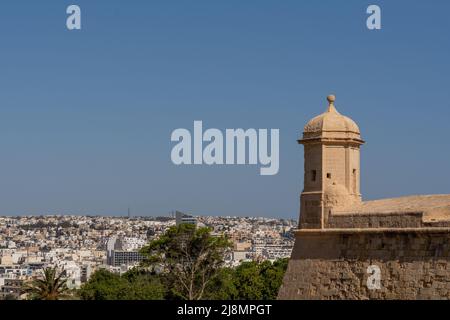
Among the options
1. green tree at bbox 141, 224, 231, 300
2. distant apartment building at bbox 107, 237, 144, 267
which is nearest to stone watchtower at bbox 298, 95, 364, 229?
green tree at bbox 141, 224, 231, 300

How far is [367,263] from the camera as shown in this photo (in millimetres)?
25438

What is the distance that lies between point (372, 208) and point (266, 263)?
70.2 ft

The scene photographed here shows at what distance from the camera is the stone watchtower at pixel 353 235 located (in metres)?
24.1

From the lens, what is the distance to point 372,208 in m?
26.4

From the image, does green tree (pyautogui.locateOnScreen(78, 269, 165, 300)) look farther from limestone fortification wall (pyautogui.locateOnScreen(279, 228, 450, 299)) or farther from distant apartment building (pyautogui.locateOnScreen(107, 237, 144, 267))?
distant apartment building (pyautogui.locateOnScreen(107, 237, 144, 267))

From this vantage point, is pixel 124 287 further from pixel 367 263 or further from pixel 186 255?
pixel 367 263

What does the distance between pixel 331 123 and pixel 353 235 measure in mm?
3428

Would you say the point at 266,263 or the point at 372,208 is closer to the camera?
the point at 372,208

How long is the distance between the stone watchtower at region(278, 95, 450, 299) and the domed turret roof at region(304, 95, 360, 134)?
28mm

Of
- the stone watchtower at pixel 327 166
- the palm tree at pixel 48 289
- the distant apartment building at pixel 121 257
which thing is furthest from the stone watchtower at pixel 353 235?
the distant apartment building at pixel 121 257

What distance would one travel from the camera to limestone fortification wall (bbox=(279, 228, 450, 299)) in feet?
78.3
